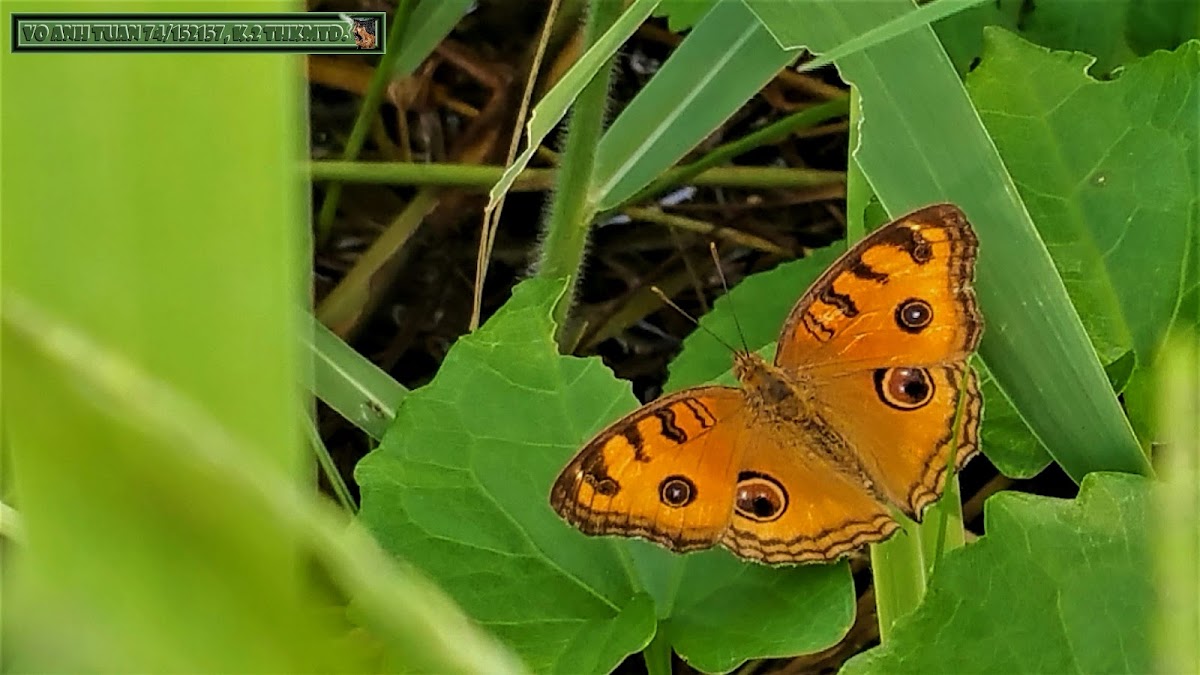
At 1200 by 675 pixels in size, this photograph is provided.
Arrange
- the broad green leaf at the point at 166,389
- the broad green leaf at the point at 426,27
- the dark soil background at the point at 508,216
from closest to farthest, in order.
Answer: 1. the broad green leaf at the point at 166,389
2. the broad green leaf at the point at 426,27
3. the dark soil background at the point at 508,216

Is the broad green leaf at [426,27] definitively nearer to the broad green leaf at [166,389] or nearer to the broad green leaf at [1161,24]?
the broad green leaf at [1161,24]

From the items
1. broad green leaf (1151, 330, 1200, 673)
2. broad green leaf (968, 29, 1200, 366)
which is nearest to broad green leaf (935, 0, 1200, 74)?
broad green leaf (968, 29, 1200, 366)

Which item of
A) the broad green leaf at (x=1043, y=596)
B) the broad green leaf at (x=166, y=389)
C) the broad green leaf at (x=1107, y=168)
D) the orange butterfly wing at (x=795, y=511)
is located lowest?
the orange butterfly wing at (x=795, y=511)

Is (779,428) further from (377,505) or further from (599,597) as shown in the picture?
(377,505)

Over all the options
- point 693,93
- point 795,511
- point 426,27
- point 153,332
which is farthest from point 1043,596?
point 426,27

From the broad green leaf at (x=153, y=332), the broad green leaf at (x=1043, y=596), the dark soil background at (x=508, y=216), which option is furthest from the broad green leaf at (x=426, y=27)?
the broad green leaf at (x=153, y=332)

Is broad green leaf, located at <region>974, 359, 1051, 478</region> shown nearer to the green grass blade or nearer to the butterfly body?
the butterfly body

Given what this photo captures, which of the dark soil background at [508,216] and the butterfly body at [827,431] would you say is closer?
the butterfly body at [827,431]
